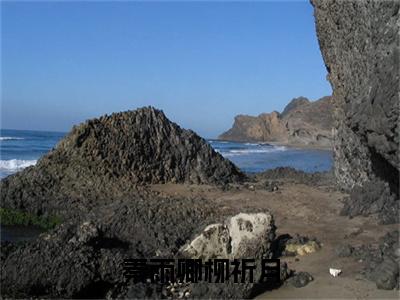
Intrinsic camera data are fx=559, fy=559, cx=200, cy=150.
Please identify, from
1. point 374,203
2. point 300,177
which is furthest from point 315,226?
point 300,177

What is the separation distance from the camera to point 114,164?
54.6 feet

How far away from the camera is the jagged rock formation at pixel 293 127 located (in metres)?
84.3

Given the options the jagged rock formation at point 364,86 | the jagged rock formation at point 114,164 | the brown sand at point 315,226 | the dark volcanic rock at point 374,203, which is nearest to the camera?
the brown sand at point 315,226

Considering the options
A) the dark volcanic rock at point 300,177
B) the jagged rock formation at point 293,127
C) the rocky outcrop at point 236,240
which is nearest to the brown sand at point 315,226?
the rocky outcrop at point 236,240

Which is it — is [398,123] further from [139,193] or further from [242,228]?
[139,193]

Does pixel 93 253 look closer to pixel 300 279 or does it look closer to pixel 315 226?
pixel 300 279

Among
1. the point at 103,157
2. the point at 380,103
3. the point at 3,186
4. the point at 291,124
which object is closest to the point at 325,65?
the point at 103,157

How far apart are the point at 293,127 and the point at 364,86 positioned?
8459 centimetres

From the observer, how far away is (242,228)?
8.77 m

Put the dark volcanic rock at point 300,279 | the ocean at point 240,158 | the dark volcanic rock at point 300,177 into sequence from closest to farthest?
the dark volcanic rock at point 300,279, the dark volcanic rock at point 300,177, the ocean at point 240,158

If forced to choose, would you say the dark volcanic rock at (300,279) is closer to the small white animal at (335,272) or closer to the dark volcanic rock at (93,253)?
the small white animal at (335,272)

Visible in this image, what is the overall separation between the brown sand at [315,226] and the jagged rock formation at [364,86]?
0.68 m

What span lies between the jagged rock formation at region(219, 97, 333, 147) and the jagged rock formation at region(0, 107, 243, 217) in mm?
58625

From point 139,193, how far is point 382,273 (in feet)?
27.7
